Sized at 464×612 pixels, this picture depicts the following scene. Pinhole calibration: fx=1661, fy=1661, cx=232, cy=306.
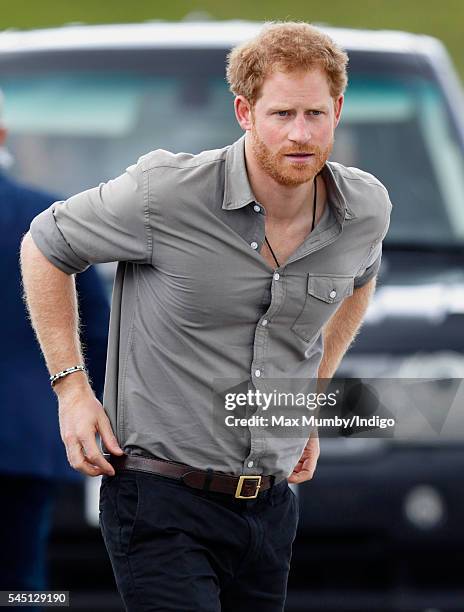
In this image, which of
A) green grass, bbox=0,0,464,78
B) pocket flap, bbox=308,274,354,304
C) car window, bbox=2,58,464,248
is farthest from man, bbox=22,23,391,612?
green grass, bbox=0,0,464,78

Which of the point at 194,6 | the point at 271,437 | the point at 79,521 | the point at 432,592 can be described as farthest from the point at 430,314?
the point at 194,6

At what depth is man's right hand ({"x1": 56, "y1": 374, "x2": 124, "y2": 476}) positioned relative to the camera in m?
3.63

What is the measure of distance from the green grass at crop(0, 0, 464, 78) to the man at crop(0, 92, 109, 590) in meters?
15.1

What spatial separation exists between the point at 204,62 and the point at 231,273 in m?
3.05

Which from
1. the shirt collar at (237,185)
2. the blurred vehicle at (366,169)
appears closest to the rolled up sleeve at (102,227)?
the shirt collar at (237,185)

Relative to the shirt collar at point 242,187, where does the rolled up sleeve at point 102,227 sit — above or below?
below

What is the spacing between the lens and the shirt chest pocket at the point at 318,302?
3705 mm

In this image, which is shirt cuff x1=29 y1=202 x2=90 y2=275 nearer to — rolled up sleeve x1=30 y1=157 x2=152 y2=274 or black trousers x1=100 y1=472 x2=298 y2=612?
rolled up sleeve x1=30 y1=157 x2=152 y2=274

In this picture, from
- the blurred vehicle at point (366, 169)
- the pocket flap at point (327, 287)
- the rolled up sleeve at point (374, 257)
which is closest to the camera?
the pocket flap at point (327, 287)

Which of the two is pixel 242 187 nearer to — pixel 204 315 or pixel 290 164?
pixel 290 164

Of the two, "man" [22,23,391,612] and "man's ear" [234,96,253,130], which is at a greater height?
"man's ear" [234,96,253,130]

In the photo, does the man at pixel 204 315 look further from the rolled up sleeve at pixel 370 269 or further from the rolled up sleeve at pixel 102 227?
the rolled up sleeve at pixel 370 269

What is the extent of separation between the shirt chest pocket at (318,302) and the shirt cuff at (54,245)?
50 centimetres

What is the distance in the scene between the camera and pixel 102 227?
3.63m
